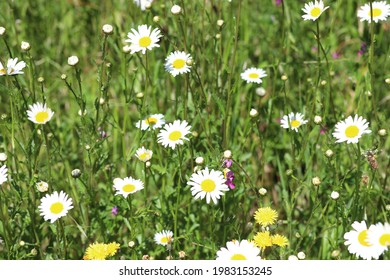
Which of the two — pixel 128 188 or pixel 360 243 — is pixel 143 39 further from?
pixel 360 243

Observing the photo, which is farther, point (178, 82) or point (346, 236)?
point (178, 82)

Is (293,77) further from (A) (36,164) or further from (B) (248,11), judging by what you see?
(A) (36,164)

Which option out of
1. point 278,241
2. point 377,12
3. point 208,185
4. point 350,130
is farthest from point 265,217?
point 377,12

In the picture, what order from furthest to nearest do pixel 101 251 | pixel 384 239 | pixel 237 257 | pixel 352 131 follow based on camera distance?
pixel 352 131 → pixel 101 251 → pixel 237 257 → pixel 384 239

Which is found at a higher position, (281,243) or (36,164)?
(36,164)

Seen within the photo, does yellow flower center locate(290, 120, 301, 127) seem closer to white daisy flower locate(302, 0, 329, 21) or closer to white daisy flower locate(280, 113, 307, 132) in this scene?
white daisy flower locate(280, 113, 307, 132)

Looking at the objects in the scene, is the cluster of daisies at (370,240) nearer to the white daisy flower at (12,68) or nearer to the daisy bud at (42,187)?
the daisy bud at (42,187)

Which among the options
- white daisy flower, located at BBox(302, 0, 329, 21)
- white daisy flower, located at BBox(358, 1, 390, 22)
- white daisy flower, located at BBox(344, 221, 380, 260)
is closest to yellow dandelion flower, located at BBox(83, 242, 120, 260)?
white daisy flower, located at BBox(344, 221, 380, 260)

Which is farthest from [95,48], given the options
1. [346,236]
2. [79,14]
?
[346,236]
